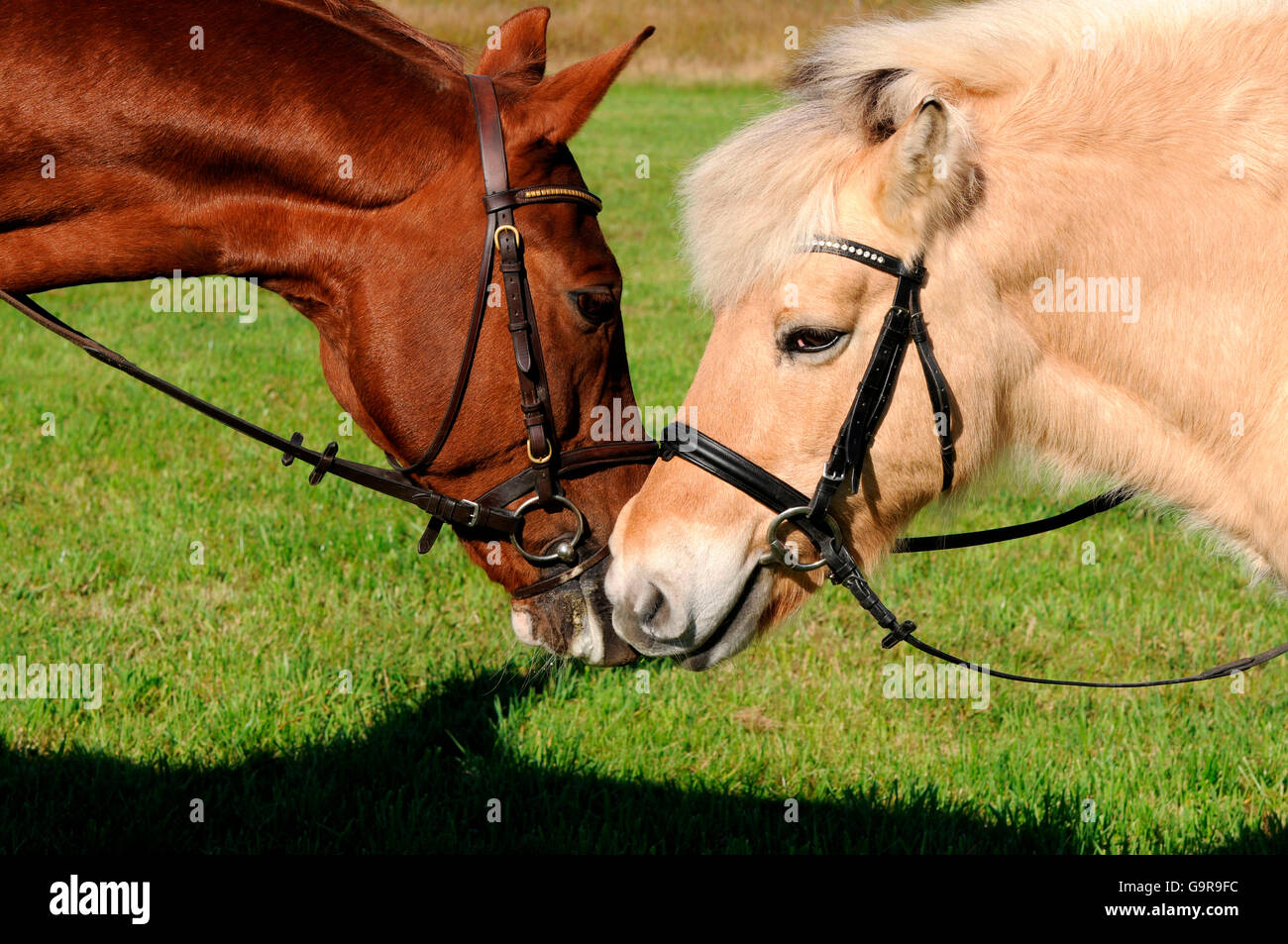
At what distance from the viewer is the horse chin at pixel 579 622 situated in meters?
3.04

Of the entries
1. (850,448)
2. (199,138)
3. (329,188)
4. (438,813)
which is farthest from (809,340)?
(438,813)

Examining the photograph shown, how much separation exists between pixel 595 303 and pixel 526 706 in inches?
79.7

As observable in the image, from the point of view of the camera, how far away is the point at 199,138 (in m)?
2.72

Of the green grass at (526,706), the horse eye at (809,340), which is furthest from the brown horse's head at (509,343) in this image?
the green grass at (526,706)

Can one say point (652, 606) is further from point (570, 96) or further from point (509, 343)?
point (570, 96)

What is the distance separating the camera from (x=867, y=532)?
2752 mm

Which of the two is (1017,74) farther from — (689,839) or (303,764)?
(303,764)

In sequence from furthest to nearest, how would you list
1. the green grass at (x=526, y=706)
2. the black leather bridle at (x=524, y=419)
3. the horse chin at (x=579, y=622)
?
the green grass at (x=526, y=706)
the horse chin at (x=579, y=622)
the black leather bridle at (x=524, y=419)

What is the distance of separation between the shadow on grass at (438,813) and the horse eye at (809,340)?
1776 millimetres

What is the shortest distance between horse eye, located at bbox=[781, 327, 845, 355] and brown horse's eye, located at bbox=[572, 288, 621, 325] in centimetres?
63

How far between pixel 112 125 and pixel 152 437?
4.75 meters

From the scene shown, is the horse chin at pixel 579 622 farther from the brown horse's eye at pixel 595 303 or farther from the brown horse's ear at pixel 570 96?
the brown horse's ear at pixel 570 96

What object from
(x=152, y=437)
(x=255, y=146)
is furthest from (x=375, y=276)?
(x=152, y=437)

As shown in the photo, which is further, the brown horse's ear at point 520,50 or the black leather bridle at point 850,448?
the brown horse's ear at point 520,50
